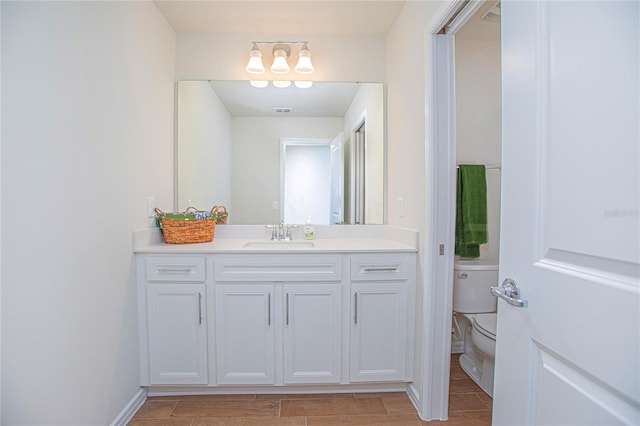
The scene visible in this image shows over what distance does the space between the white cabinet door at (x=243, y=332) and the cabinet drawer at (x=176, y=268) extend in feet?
0.49

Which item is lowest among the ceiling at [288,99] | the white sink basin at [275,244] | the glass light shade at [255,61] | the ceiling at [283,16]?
the white sink basin at [275,244]

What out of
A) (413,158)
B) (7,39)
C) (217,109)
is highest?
(217,109)

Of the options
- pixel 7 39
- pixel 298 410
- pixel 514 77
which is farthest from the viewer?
pixel 298 410

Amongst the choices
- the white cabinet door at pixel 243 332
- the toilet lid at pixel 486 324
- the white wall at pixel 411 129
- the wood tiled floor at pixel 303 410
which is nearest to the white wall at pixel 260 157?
the white wall at pixel 411 129

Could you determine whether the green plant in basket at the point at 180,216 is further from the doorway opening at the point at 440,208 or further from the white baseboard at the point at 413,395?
the white baseboard at the point at 413,395

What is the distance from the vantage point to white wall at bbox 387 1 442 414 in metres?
1.77

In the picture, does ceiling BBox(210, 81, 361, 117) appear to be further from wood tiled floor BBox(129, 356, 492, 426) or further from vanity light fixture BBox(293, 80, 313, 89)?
wood tiled floor BBox(129, 356, 492, 426)

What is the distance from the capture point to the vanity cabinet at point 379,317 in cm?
190

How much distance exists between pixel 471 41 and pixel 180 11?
6.60 ft

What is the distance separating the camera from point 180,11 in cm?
208

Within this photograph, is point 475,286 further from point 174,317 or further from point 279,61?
point 279,61

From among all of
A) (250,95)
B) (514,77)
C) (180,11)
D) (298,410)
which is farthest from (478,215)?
(180,11)

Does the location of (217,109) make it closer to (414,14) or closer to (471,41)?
(414,14)

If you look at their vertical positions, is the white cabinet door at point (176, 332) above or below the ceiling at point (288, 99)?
below
